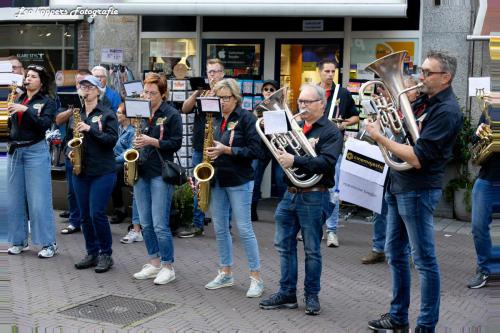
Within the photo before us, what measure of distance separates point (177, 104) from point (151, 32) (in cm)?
181

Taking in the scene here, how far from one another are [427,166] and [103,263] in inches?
147

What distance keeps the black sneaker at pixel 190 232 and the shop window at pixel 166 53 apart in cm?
367

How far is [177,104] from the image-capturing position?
11.3 meters

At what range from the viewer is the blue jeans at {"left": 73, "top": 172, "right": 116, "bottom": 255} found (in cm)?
723

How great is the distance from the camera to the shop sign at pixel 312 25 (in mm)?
11352

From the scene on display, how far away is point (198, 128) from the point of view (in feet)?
28.8

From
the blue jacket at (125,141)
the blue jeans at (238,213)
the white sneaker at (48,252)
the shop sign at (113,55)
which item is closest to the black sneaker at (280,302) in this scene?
the blue jeans at (238,213)

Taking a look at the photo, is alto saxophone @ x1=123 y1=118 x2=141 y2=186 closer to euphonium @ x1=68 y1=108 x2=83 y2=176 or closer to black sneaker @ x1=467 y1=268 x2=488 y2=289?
euphonium @ x1=68 y1=108 x2=83 y2=176

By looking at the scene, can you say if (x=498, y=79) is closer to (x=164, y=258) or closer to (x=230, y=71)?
(x=164, y=258)

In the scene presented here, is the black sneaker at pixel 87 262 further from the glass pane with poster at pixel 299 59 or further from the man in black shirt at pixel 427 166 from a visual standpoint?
the glass pane with poster at pixel 299 59

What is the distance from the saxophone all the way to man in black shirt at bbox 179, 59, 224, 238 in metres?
1.75

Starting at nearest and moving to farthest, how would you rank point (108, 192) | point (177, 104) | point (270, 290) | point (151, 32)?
1. point (270, 290)
2. point (108, 192)
3. point (177, 104)
4. point (151, 32)

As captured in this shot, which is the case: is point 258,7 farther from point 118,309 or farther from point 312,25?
point 118,309

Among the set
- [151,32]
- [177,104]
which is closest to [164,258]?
[177,104]
